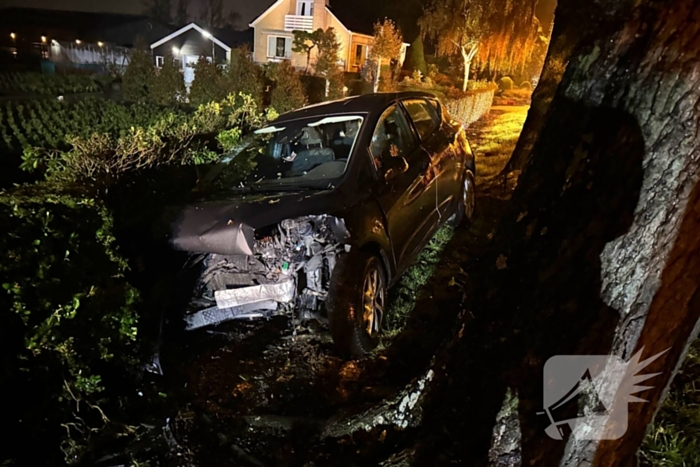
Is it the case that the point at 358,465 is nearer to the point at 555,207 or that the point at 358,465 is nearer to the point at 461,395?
the point at 461,395

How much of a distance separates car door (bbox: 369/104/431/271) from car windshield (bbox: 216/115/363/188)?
31 cm

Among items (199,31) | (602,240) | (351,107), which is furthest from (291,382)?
(199,31)

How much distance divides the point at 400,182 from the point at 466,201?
2096mm

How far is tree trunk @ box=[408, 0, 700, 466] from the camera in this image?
1.70 meters

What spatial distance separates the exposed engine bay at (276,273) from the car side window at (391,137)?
0.90 m

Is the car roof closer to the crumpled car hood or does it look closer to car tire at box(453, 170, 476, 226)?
the crumpled car hood

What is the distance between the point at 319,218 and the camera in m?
3.68

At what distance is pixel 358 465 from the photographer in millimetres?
2646

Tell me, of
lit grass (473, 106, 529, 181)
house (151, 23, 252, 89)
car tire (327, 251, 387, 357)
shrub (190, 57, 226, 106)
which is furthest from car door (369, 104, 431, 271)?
house (151, 23, 252, 89)

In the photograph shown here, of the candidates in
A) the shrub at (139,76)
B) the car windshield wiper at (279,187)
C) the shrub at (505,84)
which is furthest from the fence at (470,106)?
the shrub at (505,84)

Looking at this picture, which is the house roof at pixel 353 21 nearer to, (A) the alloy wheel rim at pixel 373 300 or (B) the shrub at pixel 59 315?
(A) the alloy wheel rim at pixel 373 300

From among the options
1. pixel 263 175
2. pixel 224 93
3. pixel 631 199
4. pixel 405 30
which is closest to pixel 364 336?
pixel 263 175

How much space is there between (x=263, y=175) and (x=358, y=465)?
279 centimetres

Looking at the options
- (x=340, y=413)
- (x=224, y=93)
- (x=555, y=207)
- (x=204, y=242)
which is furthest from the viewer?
(x=224, y=93)
